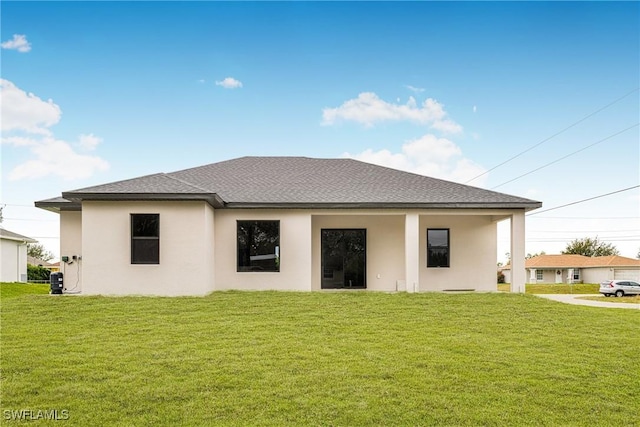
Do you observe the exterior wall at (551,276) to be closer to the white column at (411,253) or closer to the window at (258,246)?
the white column at (411,253)

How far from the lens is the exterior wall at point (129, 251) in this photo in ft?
44.7

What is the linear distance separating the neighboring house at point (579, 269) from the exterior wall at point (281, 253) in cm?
4236

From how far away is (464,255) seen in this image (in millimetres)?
17438

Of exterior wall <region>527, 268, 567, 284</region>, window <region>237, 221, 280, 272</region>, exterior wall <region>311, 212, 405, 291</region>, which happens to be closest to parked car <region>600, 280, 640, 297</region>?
exterior wall <region>527, 268, 567, 284</region>

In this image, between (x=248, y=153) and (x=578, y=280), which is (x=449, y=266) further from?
(x=578, y=280)

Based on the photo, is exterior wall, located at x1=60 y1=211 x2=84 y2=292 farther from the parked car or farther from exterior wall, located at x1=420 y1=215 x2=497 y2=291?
the parked car

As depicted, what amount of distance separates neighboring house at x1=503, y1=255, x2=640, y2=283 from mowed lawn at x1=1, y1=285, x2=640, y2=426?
140ft

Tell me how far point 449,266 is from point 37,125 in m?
17.9

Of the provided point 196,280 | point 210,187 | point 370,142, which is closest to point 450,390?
point 196,280

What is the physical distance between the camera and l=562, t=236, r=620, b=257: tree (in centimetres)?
6288

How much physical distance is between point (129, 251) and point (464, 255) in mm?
11298

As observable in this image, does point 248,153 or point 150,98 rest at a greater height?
point 150,98

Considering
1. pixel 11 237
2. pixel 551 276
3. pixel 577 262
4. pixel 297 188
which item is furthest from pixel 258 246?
pixel 577 262

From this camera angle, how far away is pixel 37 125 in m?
20.5
